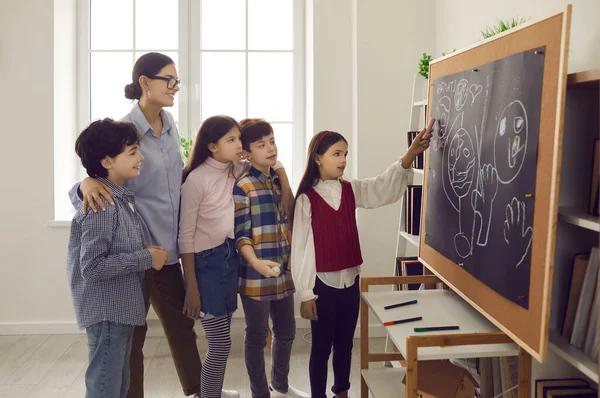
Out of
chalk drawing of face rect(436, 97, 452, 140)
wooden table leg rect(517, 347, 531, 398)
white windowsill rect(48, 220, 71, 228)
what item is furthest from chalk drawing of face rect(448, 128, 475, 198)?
white windowsill rect(48, 220, 71, 228)

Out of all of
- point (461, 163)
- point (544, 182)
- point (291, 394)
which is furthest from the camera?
point (291, 394)

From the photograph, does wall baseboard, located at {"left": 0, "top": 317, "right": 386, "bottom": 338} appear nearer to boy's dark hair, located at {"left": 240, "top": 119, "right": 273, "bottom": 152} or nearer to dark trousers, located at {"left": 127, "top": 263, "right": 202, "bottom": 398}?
dark trousers, located at {"left": 127, "top": 263, "right": 202, "bottom": 398}

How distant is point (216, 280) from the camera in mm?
2441

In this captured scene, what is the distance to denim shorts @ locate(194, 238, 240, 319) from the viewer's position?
7.97ft

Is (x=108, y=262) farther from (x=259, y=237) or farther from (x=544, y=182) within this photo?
(x=544, y=182)

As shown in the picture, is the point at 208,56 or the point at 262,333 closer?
the point at 262,333

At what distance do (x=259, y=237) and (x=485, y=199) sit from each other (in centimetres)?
93

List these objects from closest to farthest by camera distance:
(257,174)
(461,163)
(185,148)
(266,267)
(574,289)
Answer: (574,289), (461,163), (266,267), (257,174), (185,148)

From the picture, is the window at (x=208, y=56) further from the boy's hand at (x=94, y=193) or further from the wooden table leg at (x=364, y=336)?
the boy's hand at (x=94, y=193)

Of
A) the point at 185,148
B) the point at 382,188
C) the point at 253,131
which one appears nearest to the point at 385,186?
the point at 382,188

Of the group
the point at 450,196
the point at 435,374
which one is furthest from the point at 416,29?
the point at 435,374

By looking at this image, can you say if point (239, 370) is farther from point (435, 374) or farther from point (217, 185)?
point (435, 374)

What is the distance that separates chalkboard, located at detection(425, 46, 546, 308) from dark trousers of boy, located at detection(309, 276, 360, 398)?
42 centimetres

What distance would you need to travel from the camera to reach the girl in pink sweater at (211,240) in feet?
7.94
